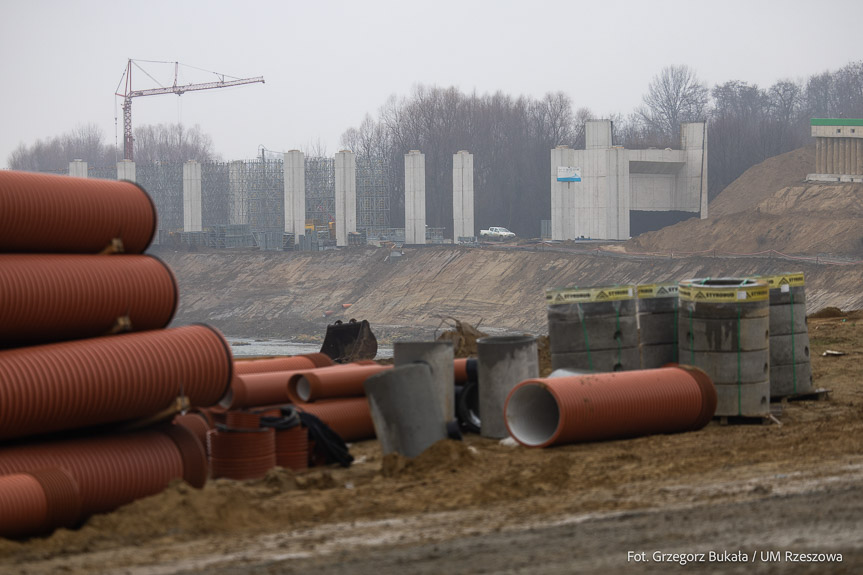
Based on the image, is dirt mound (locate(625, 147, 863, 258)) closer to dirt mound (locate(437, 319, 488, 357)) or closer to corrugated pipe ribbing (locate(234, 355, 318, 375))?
dirt mound (locate(437, 319, 488, 357))

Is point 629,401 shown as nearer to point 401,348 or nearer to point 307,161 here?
point 401,348

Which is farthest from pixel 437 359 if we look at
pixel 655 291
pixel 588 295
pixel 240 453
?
pixel 655 291

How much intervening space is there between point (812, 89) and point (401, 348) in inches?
4990

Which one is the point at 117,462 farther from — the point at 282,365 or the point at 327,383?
the point at 282,365

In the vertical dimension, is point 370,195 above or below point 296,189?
below

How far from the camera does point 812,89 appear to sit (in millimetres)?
125000

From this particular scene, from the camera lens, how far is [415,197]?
68.2 metres

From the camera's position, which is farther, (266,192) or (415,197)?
(266,192)

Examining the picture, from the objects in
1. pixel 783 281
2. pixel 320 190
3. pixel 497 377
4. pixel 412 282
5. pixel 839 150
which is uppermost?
pixel 839 150

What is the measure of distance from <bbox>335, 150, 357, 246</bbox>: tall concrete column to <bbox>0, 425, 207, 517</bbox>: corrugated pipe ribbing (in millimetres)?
61371

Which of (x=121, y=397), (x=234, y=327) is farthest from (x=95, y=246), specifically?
(x=234, y=327)

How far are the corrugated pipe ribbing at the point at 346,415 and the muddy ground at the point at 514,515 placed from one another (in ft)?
3.05

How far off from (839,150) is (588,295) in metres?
55.4

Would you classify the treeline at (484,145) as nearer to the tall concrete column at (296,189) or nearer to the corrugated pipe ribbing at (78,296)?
the tall concrete column at (296,189)
